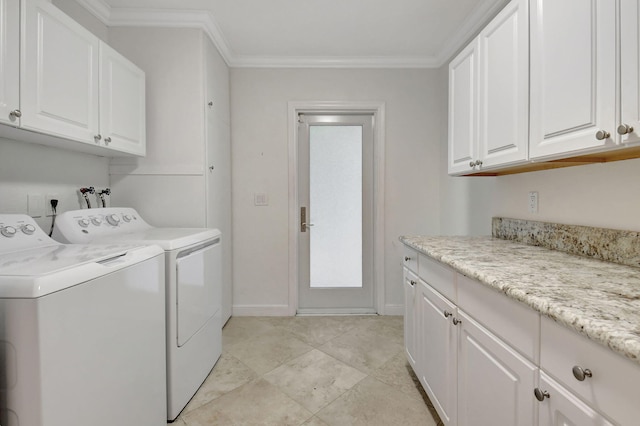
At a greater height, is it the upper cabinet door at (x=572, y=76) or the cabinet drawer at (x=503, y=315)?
the upper cabinet door at (x=572, y=76)

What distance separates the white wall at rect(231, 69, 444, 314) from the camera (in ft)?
9.57

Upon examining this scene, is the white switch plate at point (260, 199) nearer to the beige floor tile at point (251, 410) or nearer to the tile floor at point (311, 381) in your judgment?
the tile floor at point (311, 381)

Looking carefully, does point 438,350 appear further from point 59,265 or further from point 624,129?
point 59,265

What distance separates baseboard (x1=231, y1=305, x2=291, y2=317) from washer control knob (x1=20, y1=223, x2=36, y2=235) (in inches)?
72.7

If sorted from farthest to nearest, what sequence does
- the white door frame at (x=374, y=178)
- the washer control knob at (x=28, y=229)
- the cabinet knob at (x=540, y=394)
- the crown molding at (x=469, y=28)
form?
the white door frame at (x=374, y=178), the crown molding at (x=469, y=28), the washer control knob at (x=28, y=229), the cabinet knob at (x=540, y=394)

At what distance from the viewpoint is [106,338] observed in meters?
1.11

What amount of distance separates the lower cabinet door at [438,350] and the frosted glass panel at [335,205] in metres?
1.39

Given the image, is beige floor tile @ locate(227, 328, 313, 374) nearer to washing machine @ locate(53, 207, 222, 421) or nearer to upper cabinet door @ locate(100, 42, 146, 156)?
washing machine @ locate(53, 207, 222, 421)

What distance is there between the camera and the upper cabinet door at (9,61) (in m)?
1.17

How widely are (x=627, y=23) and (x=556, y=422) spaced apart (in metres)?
1.14

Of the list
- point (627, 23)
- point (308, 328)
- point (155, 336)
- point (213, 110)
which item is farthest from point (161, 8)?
point (308, 328)

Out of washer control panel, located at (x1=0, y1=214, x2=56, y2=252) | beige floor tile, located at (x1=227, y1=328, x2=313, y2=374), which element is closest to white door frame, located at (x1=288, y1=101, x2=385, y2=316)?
beige floor tile, located at (x1=227, y1=328, x2=313, y2=374)

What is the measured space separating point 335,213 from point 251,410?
1853 millimetres

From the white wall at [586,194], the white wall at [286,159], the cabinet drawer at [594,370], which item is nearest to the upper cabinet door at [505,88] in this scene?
the white wall at [586,194]
